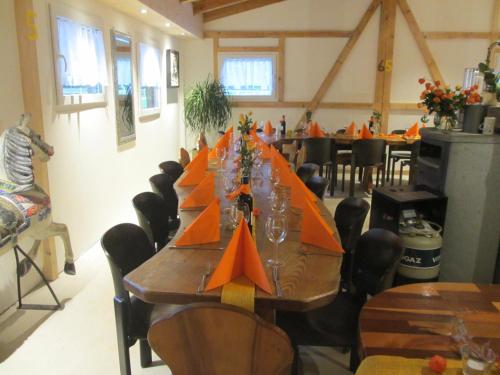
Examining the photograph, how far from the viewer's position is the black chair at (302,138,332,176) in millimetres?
6227

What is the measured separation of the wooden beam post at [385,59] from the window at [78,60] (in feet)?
17.3

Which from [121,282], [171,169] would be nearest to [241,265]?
[121,282]

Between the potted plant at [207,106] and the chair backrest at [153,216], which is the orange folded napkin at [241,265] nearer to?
the chair backrest at [153,216]

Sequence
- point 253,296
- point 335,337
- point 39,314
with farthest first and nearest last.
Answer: point 39,314
point 335,337
point 253,296

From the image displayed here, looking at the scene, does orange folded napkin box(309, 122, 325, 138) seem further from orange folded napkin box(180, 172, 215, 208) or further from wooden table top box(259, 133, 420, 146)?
orange folded napkin box(180, 172, 215, 208)

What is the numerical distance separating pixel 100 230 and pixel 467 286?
3850 mm

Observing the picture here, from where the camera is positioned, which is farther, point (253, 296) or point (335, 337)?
point (335, 337)

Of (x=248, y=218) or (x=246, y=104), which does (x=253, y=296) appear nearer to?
(x=248, y=218)

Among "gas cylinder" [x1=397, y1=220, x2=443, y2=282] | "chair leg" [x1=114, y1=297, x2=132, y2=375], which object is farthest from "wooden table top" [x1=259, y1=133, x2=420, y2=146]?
"chair leg" [x1=114, y1=297, x2=132, y2=375]

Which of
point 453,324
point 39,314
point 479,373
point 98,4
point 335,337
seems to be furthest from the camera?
point 98,4

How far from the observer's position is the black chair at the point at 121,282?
1972 mm

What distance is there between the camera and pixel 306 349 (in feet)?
8.57

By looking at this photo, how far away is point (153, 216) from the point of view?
2.90 meters

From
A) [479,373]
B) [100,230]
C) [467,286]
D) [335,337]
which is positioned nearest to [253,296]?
[335,337]
